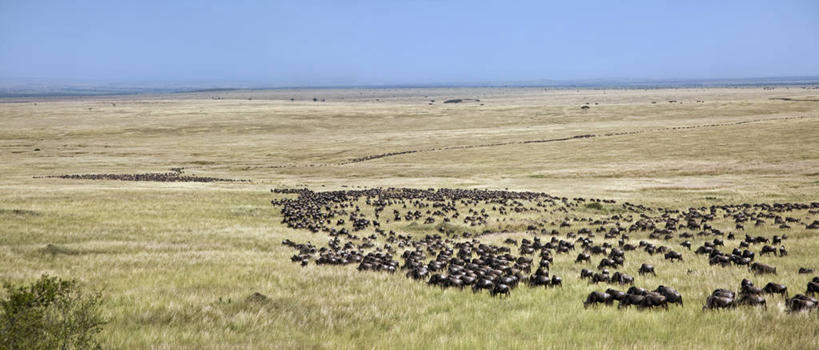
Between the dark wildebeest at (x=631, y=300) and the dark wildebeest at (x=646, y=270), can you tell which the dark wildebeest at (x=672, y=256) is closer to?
the dark wildebeest at (x=646, y=270)

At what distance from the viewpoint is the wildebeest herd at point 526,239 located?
14.4 m

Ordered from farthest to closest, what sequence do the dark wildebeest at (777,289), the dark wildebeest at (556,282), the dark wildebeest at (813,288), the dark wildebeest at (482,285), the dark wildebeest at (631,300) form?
the dark wildebeest at (556,282) → the dark wildebeest at (482,285) → the dark wildebeest at (777,289) → the dark wildebeest at (813,288) → the dark wildebeest at (631,300)

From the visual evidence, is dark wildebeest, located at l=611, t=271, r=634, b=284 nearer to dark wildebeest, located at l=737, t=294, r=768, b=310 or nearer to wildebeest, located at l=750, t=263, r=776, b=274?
dark wildebeest, located at l=737, t=294, r=768, b=310

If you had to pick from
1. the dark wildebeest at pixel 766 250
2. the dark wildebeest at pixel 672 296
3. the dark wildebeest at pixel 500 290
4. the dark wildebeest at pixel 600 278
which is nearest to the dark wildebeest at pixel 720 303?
the dark wildebeest at pixel 672 296

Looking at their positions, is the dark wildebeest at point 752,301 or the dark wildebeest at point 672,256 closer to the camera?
the dark wildebeest at point 752,301

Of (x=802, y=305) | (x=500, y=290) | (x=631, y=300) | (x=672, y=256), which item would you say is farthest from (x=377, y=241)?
(x=802, y=305)

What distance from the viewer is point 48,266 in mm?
17234

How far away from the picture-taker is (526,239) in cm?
2538

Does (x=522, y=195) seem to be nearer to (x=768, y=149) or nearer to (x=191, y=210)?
(x=191, y=210)

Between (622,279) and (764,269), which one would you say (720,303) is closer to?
(622,279)

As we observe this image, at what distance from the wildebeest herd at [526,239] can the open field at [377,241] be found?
1.52ft

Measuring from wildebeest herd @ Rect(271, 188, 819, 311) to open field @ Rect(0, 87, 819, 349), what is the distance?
46 centimetres

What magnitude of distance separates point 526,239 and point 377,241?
668 cm

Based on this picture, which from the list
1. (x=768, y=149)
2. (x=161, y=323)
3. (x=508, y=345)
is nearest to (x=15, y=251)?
(x=161, y=323)
